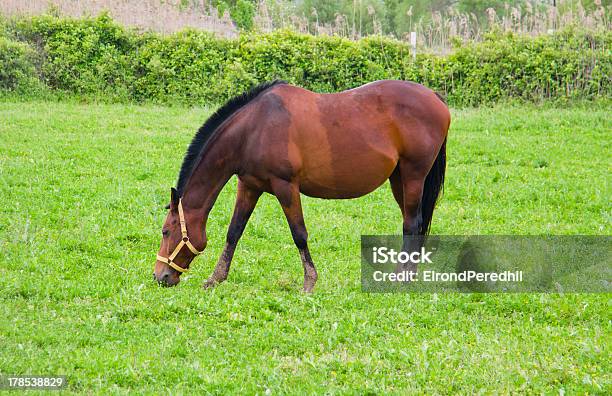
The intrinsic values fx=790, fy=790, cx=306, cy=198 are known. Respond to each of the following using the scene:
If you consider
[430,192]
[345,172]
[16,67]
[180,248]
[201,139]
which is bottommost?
[180,248]

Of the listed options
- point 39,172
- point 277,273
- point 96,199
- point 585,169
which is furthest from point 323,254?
point 585,169

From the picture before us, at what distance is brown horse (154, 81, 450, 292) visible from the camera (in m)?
7.45

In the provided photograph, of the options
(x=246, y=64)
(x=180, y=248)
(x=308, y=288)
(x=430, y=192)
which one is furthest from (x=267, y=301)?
(x=246, y=64)

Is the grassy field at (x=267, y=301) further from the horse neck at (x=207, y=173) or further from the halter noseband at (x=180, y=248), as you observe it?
the horse neck at (x=207, y=173)

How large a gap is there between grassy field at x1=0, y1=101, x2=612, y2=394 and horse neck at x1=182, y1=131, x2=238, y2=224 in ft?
2.70

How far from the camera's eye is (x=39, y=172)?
11.4 meters

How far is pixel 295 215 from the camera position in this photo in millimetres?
7551

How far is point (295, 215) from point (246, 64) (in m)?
10.6

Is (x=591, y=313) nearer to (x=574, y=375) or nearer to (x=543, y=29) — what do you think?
(x=574, y=375)

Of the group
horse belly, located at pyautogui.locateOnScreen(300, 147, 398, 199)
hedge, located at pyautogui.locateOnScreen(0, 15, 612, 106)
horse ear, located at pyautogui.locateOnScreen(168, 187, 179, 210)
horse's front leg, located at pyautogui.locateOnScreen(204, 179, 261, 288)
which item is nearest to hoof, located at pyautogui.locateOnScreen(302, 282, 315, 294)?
horse's front leg, located at pyautogui.locateOnScreen(204, 179, 261, 288)

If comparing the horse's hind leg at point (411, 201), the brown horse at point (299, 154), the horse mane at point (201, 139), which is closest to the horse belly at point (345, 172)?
the brown horse at point (299, 154)

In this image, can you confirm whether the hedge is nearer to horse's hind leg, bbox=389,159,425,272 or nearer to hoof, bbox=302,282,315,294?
horse's hind leg, bbox=389,159,425,272

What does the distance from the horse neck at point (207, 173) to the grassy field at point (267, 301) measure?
82 cm

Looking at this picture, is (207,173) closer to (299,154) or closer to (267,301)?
(299,154)
